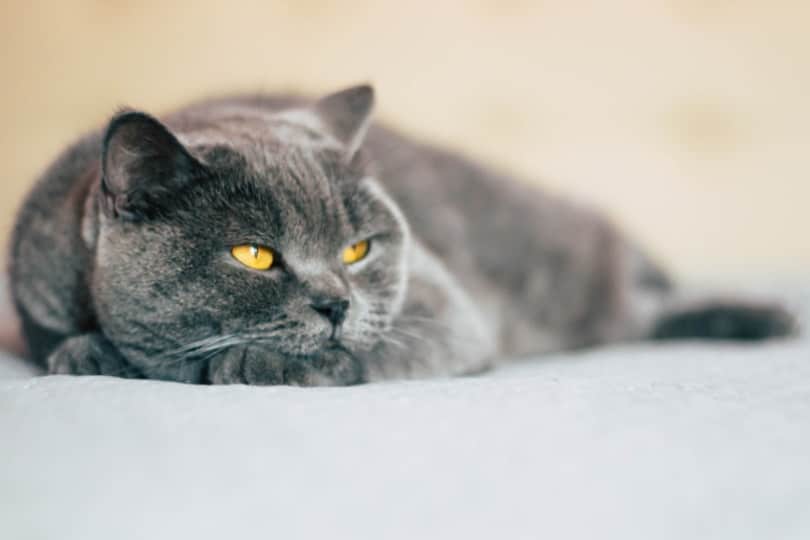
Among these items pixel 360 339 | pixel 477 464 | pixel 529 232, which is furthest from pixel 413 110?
pixel 477 464

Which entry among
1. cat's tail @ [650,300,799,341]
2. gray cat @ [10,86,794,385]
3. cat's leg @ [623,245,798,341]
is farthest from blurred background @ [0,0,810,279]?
gray cat @ [10,86,794,385]

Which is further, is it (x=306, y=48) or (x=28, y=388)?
(x=306, y=48)

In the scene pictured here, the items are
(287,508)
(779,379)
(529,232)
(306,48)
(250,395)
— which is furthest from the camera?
(306,48)

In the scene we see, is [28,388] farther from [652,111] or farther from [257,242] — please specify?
[652,111]

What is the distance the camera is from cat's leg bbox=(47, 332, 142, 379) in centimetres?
84

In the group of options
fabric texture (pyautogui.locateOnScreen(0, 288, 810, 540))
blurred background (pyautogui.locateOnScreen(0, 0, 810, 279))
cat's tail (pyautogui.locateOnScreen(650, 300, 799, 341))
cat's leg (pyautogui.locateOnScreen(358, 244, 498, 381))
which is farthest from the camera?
blurred background (pyautogui.locateOnScreen(0, 0, 810, 279))

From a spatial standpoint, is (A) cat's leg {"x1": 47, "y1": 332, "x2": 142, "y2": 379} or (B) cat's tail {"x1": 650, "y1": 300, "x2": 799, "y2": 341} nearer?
(A) cat's leg {"x1": 47, "y1": 332, "x2": 142, "y2": 379}

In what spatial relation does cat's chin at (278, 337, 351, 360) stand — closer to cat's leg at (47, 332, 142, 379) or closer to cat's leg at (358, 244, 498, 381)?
cat's leg at (358, 244, 498, 381)

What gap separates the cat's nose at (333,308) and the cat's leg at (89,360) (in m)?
0.23

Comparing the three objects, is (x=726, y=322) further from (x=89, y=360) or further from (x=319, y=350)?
(x=89, y=360)

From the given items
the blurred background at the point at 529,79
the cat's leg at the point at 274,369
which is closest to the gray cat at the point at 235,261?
the cat's leg at the point at 274,369

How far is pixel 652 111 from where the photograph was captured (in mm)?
2023

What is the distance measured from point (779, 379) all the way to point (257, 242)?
0.61 metres

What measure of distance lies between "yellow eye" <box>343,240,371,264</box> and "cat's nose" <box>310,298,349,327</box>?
11 cm
